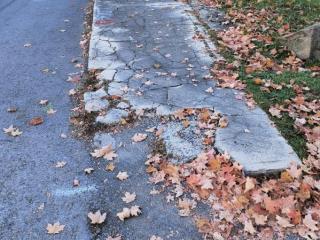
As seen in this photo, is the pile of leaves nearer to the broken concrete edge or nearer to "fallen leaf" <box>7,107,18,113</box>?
"fallen leaf" <box>7,107,18,113</box>

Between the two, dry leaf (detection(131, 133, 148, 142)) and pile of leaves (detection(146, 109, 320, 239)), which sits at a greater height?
dry leaf (detection(131, 133, 148, 142))

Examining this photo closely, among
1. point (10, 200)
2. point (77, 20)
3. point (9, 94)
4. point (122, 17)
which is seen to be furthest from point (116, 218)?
point (77, 20)

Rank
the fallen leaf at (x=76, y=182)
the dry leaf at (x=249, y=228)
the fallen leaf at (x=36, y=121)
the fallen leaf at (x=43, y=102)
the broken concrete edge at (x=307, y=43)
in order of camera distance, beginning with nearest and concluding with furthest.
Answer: the dry leaf at (x=249, y=228)
the fallen leaf at (x=76, y=182)
the fallen leaf at (x=36, y=121)
the fallen leaf at (x=43, y=102)
the broken concrete edge at (x=307, y=43)

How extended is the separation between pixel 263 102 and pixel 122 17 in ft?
15.6

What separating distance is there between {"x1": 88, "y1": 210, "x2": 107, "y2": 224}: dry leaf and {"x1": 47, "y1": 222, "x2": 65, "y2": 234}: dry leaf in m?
0.25

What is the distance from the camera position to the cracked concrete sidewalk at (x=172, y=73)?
3.91m

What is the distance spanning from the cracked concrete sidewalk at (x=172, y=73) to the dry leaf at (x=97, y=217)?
1.36 metres

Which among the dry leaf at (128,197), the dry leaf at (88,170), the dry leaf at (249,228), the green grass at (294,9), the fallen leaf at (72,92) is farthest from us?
the green grass at (294,9)

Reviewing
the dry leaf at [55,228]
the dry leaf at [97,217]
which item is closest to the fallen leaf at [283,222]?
the dry leaf at [97,217]

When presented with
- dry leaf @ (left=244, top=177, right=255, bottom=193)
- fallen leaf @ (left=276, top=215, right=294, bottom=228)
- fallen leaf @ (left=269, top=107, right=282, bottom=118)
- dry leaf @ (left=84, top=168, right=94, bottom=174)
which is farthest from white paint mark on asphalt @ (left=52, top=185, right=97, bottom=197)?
fallen leaf @ (left=269, top=107, right=282, bottom=118)

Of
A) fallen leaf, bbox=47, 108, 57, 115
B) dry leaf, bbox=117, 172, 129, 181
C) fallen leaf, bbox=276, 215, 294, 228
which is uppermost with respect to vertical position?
fallen leaf, bbox=47, 108, 57, 115

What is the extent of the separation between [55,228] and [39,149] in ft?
4.28

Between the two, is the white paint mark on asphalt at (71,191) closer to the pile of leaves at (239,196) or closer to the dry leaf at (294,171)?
the pile of leaves at (239,196)

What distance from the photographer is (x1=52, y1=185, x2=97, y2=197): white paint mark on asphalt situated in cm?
360
